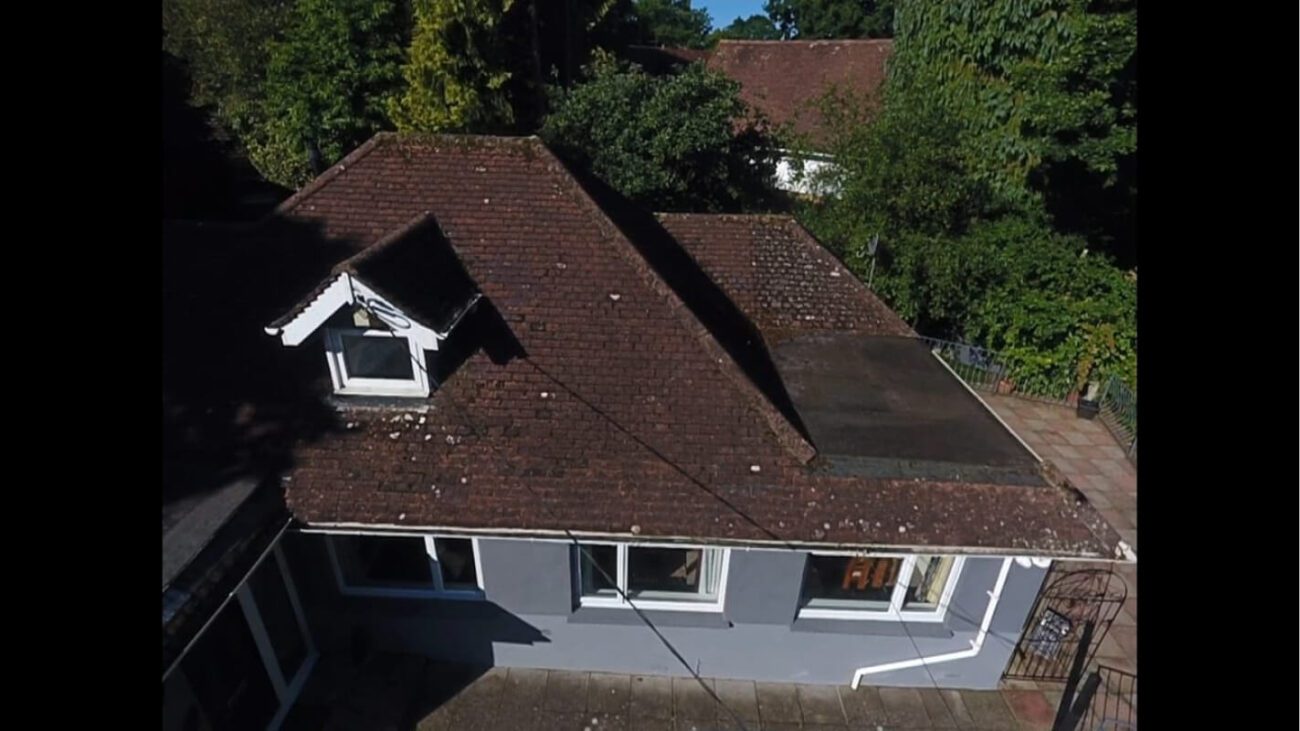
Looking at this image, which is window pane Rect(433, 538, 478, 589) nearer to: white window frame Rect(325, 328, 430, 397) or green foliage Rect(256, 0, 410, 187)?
white window frame Rect(325, 328, 430, 397)

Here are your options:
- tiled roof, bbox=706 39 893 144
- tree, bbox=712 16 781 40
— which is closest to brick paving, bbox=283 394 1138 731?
tiled roof, bbox=706 39 893 144

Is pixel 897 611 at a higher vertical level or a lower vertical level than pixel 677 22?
lower

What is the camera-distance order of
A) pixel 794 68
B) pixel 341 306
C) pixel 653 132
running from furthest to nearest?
pixel 794 68, pixel 653 132, pixel 341 306

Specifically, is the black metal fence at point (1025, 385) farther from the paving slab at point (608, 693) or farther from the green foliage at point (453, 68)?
the green foliage at point (453, 68)

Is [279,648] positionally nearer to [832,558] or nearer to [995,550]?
[832,558]

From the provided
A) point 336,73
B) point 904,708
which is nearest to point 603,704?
point 904,708

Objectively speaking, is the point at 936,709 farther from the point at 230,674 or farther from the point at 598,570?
the point at 230,674
